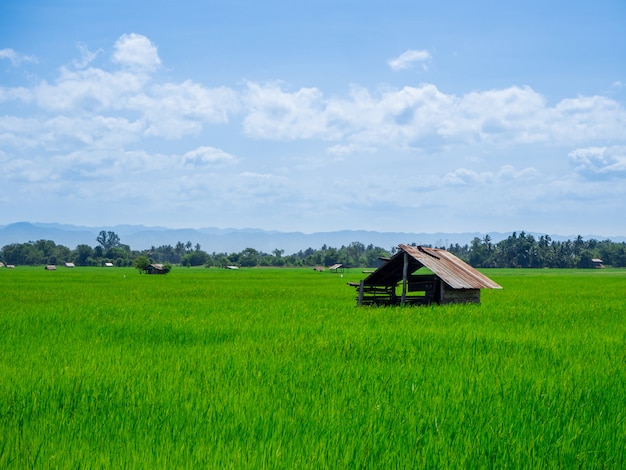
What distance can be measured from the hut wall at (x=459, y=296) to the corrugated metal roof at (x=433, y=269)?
57 centimetres

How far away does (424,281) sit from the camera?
59.8ft

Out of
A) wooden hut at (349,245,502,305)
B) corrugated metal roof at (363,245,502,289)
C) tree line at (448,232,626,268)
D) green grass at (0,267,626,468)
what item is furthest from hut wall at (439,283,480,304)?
tree line at (448,232,626,268)

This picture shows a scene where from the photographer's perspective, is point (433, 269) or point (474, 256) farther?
point (474, 256)

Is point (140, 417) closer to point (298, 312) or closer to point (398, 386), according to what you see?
point (398, 386)

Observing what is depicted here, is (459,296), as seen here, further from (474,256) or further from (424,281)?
(474,256)

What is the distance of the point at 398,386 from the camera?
6.53 m

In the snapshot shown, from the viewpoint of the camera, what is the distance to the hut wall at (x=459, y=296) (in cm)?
1756

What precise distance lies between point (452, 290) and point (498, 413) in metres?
12.7

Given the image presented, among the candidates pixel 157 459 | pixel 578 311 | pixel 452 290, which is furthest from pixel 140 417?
pixel 578 311

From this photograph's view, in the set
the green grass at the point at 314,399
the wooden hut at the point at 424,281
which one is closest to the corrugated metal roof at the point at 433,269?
the wooden hut at the point at 424,281

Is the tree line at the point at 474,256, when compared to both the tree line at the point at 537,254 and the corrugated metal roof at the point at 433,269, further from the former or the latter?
the corrugated metal roof at the point at 433,269

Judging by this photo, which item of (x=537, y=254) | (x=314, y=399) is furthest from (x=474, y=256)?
(x=314, y=399)

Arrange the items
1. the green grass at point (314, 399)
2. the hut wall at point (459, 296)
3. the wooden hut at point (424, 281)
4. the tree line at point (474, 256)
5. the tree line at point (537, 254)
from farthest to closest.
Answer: the tree line at point (474, 256), the tree line at point (537, 254), the hut wall at point (459, 296), the wooden hut at point (424, 281), the green grass at point (314, 399)

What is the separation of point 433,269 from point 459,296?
Result: 2210mm
